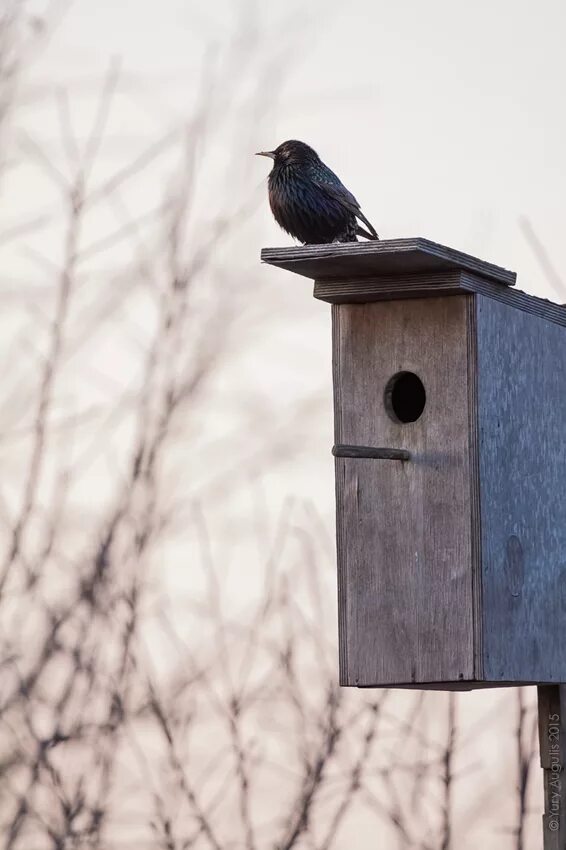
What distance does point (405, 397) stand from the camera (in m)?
3.74

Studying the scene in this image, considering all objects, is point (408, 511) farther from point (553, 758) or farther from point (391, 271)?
point (553, 758)

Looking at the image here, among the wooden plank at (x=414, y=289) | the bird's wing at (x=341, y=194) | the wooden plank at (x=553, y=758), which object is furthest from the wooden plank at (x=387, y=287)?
the wooden plank at (x=553, y=758)

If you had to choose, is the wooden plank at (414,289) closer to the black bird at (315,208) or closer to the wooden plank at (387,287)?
the wooden plank at (387,287)

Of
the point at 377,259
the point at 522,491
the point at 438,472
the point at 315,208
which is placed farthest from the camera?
the point at 315,208

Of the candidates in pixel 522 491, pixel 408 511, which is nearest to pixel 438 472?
pixel 408 511

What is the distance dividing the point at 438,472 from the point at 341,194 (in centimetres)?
73

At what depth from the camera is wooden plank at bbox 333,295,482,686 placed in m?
3.51

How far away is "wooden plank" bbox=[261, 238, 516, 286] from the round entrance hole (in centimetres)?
26

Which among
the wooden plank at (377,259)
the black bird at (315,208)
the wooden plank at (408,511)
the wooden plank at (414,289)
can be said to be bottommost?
the wooden plank at (408,511)

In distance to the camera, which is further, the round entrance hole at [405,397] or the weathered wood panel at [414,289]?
the round entrance hole at [405,397]

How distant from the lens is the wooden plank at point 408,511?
3.51 m

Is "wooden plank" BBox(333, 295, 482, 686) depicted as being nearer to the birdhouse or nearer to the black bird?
the birdhouse

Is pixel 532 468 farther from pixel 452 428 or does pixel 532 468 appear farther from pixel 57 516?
pixel 57 516

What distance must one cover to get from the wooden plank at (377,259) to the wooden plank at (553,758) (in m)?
0.98
